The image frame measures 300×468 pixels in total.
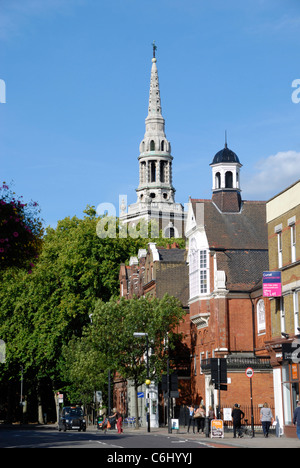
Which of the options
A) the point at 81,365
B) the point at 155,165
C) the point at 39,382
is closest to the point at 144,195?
the point at 155,165

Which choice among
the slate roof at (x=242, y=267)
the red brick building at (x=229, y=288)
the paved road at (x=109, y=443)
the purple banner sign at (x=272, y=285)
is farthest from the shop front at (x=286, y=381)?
the slate roof at (x=242, y=267)

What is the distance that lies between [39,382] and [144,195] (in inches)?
3304

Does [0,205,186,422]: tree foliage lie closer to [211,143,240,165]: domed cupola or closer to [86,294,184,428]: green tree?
[86,294,184,428]: green tree

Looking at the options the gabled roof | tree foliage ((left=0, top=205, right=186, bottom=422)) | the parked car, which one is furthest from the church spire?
the parked car

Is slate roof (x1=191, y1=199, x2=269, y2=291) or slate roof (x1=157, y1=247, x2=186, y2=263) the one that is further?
slate roof (x1=157, y1=247, x2=186, y2=263)

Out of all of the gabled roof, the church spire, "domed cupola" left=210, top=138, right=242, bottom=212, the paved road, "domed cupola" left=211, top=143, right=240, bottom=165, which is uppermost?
the church spire

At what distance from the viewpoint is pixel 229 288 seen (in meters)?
56.7

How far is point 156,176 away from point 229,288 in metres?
109

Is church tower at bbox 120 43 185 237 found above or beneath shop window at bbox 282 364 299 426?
above

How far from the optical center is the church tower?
162125 mm

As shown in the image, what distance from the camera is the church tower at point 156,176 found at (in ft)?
532

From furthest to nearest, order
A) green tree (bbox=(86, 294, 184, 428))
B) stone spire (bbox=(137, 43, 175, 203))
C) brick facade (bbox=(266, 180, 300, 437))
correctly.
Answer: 1. stone spire (bbox=(137, 43, 175, 203))
2. green tree (bbox=(86, 294, 184, 428))
3. brick facade (bbox=(266, 180, 300, 437))

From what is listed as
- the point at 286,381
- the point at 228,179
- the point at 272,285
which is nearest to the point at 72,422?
the point at 228,179

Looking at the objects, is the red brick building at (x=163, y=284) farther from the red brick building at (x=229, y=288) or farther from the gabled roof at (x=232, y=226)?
the gabled roof at (x=232, y=226)
